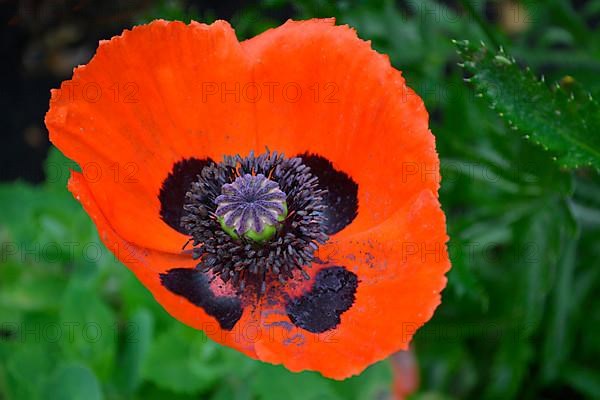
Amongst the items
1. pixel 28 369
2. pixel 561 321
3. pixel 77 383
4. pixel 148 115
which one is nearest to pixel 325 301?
pixel 148 115

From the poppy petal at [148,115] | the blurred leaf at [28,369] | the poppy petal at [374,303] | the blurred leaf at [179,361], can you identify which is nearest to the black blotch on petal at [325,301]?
the poppy petal at [374,303]

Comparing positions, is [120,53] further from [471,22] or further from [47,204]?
[471,22]

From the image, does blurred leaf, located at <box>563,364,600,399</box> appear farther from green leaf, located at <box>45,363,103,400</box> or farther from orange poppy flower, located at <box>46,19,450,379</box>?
green leaf, located at <box>45,363,103,400</box>

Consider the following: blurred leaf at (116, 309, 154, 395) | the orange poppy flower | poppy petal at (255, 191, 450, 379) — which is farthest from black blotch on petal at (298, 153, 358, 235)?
blurred leaf at (116, 309, 154, 395)

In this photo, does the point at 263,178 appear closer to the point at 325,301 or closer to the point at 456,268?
the point at 325,301

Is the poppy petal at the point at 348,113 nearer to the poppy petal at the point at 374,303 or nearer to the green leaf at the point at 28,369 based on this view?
the poppy petal at the point at 374,303

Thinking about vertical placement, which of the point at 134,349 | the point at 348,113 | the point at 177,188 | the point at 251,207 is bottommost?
the point at 134,349

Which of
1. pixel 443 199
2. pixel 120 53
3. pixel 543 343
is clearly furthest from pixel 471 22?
pixel 120 53
